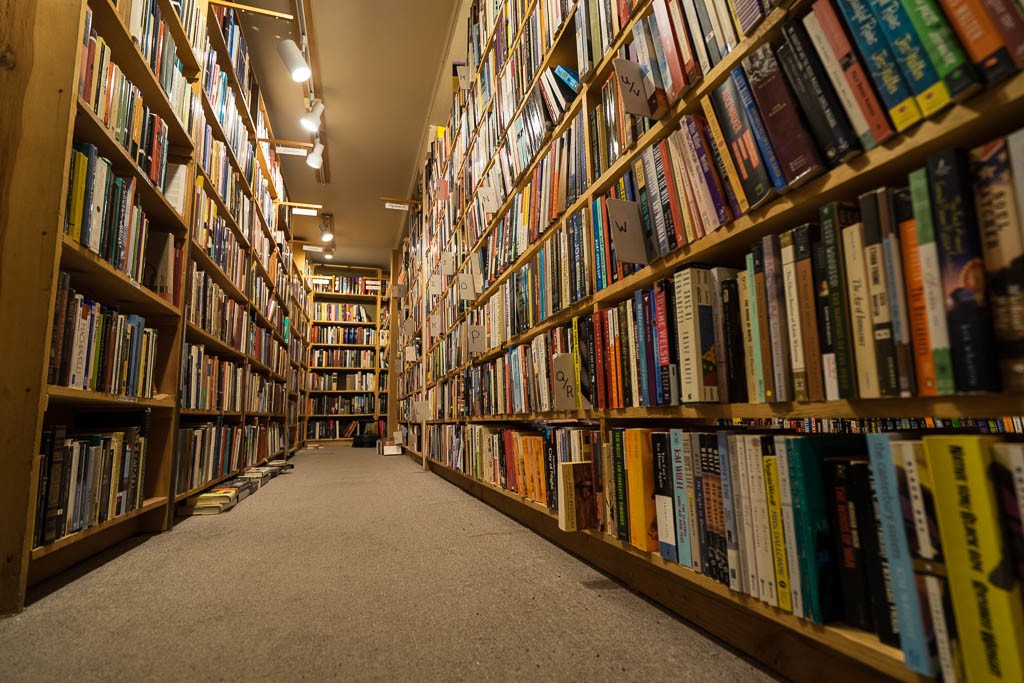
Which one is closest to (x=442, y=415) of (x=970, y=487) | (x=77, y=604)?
(x=77, y=604)

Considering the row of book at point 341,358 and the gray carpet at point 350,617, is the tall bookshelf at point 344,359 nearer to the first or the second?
the row of book at point 341,358

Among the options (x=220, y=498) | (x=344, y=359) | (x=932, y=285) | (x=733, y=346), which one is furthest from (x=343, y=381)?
(x=932, y=285)

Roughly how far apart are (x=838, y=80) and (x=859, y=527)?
0.59 m

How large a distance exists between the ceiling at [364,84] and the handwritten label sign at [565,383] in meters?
A: 2.81

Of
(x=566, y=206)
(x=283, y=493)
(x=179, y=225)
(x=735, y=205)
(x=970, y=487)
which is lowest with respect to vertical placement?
(x=283, y=493)

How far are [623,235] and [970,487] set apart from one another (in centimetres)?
72

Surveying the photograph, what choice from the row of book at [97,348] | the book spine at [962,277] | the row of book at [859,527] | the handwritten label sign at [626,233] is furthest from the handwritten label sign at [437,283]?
the book spine at [962,277]

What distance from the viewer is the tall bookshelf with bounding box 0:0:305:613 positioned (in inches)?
42.3

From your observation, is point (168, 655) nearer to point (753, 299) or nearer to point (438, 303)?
point (753, 299)

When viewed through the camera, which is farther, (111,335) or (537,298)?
(537,298)

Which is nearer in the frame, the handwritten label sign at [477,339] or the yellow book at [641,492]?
the yellow book at [641,492]

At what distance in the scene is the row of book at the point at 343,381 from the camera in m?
7.55

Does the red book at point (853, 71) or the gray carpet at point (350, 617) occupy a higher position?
the red book at point (853, 71)

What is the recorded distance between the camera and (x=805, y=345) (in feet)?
2.30
